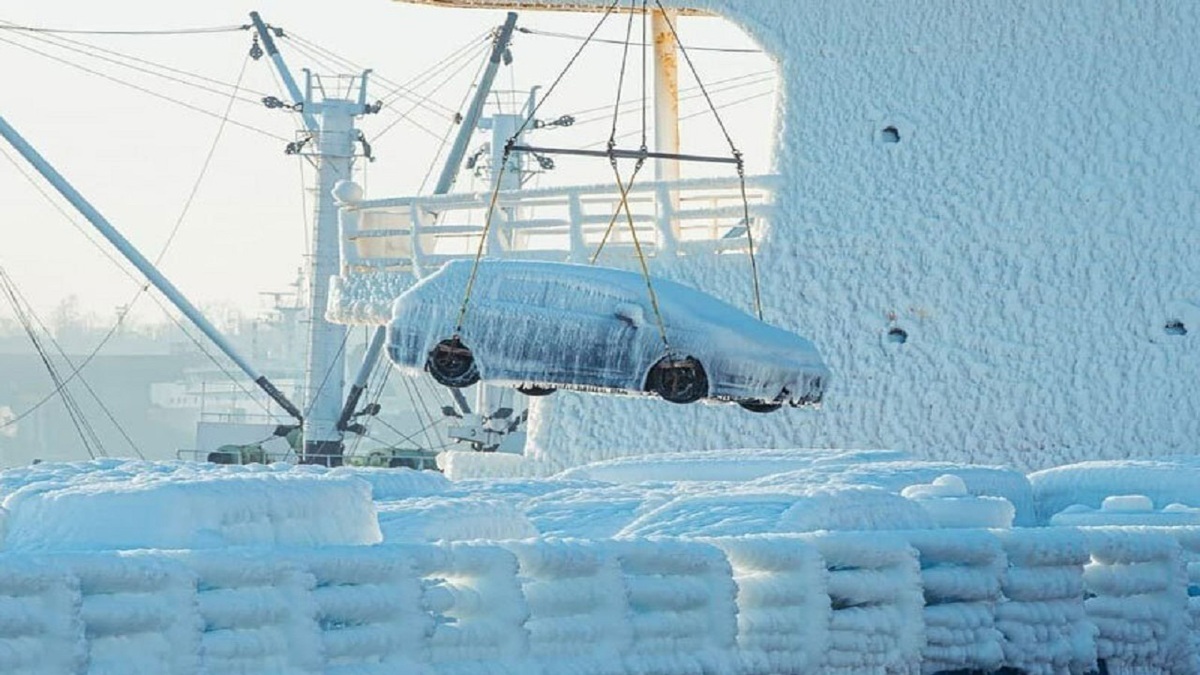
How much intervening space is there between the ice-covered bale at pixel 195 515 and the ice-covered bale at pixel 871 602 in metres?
2.39

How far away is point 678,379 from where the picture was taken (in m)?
15.5

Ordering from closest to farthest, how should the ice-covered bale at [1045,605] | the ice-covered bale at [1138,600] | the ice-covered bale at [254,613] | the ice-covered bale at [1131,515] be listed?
the ice-covered bale at [254,613], the ice-covered bale at [1045,605], the ice-covered bale at [1138,600], the ice-covered bale at [1131,515]

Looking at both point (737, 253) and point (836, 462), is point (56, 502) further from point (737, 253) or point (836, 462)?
point (737, 253)

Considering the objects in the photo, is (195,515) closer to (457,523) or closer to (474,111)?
(457,523)

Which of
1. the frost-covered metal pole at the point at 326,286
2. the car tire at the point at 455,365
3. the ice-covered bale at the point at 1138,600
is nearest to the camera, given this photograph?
the ice-covered bale at the point at 1138,600

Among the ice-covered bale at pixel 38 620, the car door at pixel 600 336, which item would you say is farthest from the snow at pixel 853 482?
the car door at pixel 600 336

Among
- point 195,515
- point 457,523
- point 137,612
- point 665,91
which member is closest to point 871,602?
point 457,523

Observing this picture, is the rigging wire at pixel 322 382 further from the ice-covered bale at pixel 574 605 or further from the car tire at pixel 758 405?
the ice-covered bale at pixel 574 605

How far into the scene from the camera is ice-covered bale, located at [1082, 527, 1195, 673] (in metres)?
12.1

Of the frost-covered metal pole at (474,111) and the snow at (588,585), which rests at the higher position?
the frost-covered metal pole at (474,111)

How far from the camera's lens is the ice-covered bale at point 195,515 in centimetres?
856

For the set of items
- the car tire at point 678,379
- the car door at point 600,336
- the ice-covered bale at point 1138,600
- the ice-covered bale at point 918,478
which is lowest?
the ice-covered bale at point 1138,600

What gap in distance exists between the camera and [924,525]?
11.9 m

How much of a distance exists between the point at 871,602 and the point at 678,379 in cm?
487
